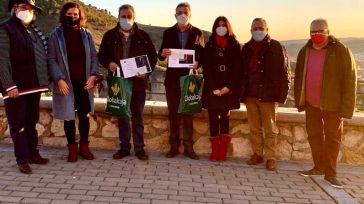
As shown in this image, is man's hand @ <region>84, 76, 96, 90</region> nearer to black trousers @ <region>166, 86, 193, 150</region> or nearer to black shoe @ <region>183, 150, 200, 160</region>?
black trousers @ <region>166, 86, 193, 150</region>

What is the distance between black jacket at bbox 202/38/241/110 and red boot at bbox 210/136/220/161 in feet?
1.43

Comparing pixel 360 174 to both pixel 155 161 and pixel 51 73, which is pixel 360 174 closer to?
pixel 155 161

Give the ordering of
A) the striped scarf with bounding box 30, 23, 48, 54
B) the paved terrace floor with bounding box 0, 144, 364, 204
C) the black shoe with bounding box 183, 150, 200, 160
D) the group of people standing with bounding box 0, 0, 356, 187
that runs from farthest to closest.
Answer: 1. the black shoe with bounding box 183, 150, 200, 160
2. the striped scarf with bounding box 30, 23, 48, 54
3. the group of people standing with bounding box 0, 0, 356, 187
4. the paved terrace floor with bounding box 0, 144, 364, 204

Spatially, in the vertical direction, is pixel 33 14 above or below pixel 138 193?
above

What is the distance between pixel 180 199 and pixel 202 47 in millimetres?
2223

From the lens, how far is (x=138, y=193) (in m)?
4.84

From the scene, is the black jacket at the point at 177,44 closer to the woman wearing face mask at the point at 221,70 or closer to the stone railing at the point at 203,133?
the woman wearing face mask at the point at 221,70

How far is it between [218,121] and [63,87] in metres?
1.99

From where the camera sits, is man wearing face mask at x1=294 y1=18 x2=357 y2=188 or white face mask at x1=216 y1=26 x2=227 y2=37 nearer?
man wearing face mask at x1=294 y1=18 x2=357 y2=188

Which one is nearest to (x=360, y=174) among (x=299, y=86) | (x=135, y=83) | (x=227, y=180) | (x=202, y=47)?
(x=299, y=86)

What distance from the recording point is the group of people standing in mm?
5332

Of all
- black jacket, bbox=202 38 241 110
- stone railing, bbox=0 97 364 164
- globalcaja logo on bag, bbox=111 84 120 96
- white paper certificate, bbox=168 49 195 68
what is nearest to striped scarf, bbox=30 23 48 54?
globalcaja logo on bag, bbox=111 84 120 96

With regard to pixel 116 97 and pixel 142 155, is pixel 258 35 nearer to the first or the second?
pixel 116 97

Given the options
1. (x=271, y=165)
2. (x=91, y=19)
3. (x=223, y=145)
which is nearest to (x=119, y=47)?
(x=223, y=145)
